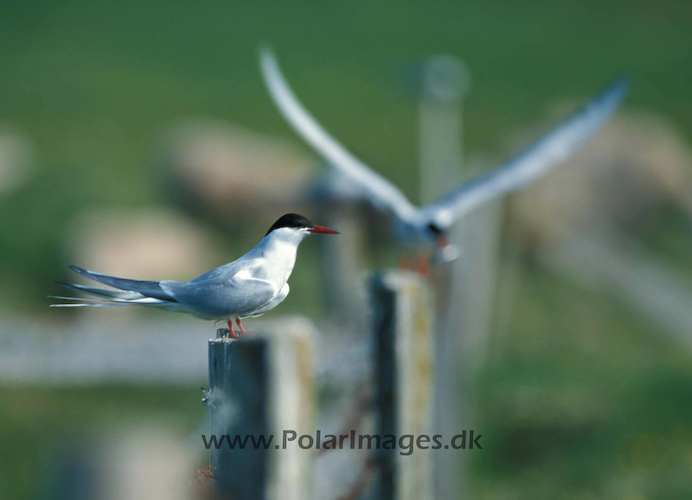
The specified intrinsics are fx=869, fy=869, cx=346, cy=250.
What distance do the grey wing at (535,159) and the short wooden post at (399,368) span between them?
896 mm

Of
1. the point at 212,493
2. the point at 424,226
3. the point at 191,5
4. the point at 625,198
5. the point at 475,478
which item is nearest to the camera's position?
the point at 212,493

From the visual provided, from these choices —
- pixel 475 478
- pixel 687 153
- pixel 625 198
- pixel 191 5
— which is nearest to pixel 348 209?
pixel 475 478

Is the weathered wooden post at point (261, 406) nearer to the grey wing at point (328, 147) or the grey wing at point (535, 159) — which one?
the grey wing at point (328, 147)

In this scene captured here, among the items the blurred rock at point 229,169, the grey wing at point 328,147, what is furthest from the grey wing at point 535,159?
the blurred rock at point 229,169

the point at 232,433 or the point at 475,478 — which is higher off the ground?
the point at 475,478

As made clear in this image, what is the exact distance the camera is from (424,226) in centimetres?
397

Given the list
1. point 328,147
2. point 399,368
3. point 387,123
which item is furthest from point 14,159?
point 399,368

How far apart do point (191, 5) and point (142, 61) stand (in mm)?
6191

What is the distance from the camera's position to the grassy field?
7.91 meters

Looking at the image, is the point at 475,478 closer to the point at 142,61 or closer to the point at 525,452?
the point at 525,452

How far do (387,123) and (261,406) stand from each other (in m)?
19.8

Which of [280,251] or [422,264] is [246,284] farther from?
[422,264]

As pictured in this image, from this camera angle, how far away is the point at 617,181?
49.9 ft

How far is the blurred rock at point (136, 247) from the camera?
34.7ft
